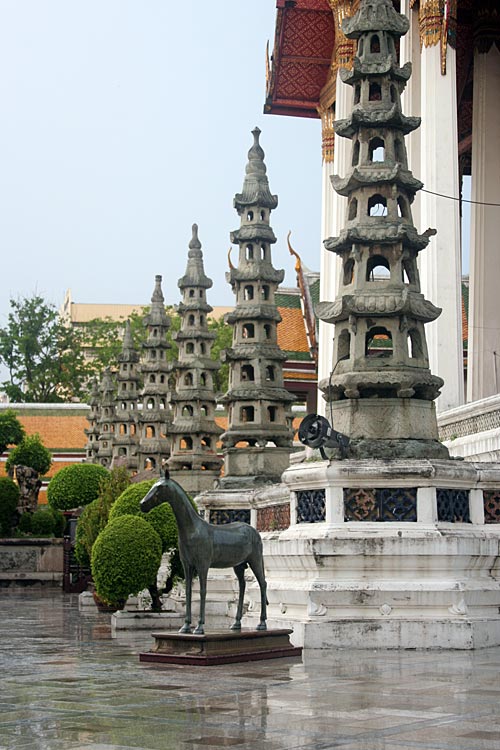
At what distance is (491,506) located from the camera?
51.5 feet

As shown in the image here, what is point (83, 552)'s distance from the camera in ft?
89.2

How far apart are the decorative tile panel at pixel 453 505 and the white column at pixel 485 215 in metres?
17.3

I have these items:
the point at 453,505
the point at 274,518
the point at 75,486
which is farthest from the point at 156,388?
the point at 453,505

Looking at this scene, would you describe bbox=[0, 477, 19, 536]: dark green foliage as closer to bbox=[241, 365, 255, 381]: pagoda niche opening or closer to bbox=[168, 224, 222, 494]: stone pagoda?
bbox=[168, 224, 222, 494]: stone pagoda

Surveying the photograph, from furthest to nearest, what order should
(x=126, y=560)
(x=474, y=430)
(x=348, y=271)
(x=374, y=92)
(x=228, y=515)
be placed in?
1. (x=228, y=515)
2. (x=474, y=430)
3. (x=126, y=560)
4. (x=374, y=92)
5. (x=348, y=271)

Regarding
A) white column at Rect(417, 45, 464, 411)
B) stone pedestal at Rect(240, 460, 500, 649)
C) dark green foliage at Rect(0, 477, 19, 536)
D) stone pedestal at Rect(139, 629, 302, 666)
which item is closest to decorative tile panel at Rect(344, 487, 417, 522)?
stone pedestal at Rect(240, 460, 500, 649)

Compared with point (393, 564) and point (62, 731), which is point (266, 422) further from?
point (62, 731)

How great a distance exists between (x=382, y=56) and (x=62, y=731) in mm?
12152

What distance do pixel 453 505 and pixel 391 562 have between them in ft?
4.01

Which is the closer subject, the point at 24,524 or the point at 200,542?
the point at 200,542

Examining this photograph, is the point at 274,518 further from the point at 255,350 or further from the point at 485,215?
the point at 485,215

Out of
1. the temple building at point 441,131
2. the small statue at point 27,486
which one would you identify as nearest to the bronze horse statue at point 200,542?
the temple building at point 441,131

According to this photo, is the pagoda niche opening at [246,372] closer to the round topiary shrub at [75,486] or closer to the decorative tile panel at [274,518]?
the decorative tile panel at [274,518]

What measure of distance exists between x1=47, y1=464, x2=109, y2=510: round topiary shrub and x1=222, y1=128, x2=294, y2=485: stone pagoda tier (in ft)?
70.1
